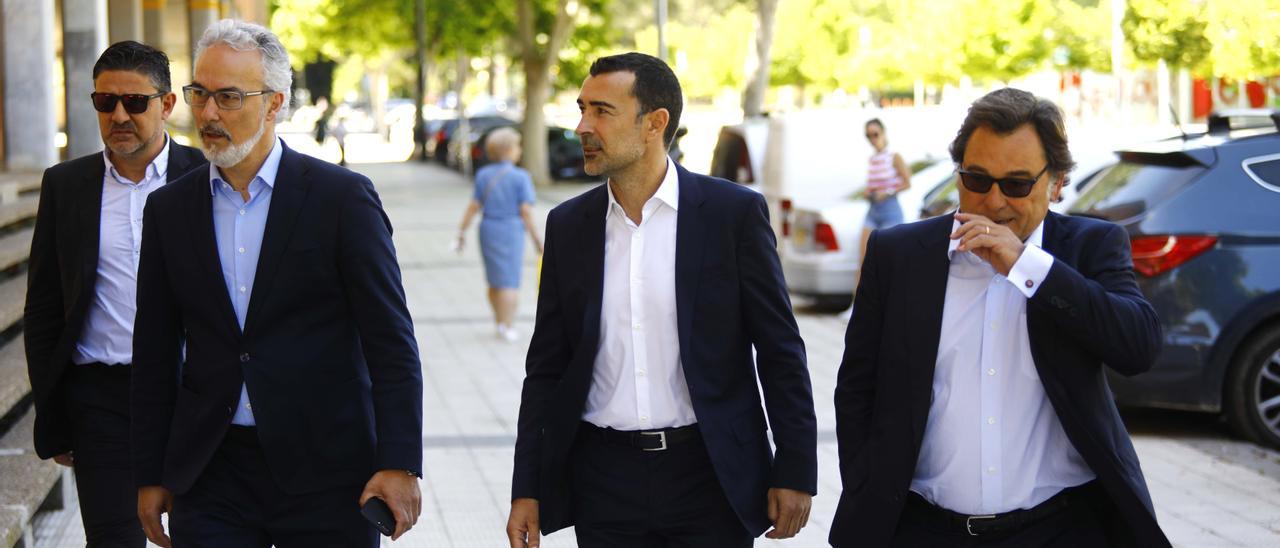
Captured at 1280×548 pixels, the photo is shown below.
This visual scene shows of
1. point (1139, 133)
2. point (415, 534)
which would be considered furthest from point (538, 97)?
point (415, 534)

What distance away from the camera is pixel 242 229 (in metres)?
3.77

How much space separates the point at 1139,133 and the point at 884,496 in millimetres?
10443

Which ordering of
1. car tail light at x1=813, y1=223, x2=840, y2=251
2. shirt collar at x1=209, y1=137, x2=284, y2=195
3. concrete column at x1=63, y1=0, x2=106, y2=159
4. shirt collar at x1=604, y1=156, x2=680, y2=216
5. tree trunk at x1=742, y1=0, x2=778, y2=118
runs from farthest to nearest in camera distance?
tree trunk at x1=742, y1=0, x2=778, y2=118
concrete column at x1=63, y1=0, x2=106, y2=159
car tail light at x1=813, y1=223, x2=840, y2=251
shirt collar at x1=604, y1=156, x2=680, y2=216
shirt collar at x1=209, y1=137, x2=284, y2=195

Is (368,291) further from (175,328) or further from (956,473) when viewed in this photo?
(956,473)

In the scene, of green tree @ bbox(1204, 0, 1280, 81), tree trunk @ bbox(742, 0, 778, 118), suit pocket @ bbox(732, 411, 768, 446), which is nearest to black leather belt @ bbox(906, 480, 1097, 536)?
suit pocket @ bbox(732, 411, 768, 446)

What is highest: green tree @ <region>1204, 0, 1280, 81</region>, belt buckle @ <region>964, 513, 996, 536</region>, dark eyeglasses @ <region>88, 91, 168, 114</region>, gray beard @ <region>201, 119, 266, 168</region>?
green tree @ <region>1204, 0, 1280, 81</region>

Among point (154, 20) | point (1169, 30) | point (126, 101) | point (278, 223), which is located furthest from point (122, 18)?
point (278, 223)

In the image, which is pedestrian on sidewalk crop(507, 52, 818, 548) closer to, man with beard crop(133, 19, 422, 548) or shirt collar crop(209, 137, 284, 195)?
man with beard crop(133, 19, 422, 548)

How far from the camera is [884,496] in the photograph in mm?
3521

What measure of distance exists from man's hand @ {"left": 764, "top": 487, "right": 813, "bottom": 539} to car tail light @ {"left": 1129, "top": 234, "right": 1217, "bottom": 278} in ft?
16.3

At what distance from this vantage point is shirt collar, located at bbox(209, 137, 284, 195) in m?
3.79

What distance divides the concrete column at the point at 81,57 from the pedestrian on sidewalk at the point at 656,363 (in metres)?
12.4

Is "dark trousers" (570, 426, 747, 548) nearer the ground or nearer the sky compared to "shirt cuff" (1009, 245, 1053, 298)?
nearer the ground

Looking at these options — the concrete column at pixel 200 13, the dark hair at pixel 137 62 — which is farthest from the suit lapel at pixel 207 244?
the concrete column at pixel 200 13
